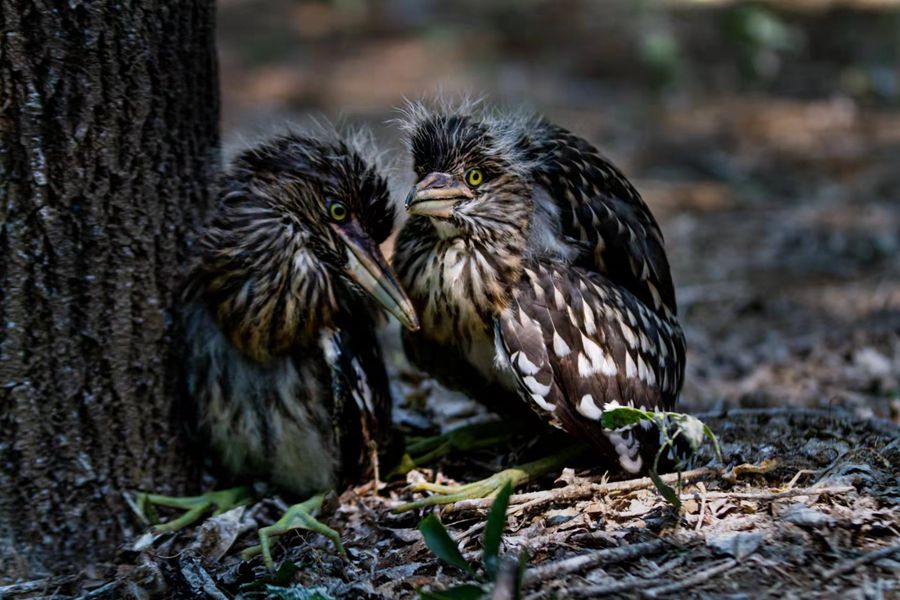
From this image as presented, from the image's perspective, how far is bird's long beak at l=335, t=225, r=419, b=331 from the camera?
3.20 meters

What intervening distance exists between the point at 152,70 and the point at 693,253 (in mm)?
4661

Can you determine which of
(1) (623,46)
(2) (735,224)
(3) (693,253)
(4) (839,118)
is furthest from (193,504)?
(1) (623,46)

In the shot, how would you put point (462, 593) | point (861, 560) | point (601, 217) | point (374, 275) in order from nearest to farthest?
1. point (462, 593)
2. point (861, 560)
3. point (374, 275)
4. point (601, 217)

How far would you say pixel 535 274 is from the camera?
10.9 ft

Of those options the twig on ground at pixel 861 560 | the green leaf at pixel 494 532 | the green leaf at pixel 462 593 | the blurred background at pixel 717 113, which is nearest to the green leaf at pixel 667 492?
the twig on ground at pixel 861 560

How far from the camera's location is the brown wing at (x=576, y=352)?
10.6 ft

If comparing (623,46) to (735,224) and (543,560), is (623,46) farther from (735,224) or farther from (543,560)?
(543,560)

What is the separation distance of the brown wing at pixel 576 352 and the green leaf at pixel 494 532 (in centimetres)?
68

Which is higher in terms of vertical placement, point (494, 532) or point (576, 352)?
point (576, 352)

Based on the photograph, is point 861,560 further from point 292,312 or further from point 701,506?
point 292,312

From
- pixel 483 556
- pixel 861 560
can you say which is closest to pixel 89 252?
pixel 483 556

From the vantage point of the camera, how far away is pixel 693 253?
6.91m

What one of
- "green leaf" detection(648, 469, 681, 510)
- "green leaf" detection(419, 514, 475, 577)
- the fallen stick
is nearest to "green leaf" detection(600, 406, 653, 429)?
"green leaf" detection(648, 469, 681, 510)

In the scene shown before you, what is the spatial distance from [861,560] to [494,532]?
1051 mm
